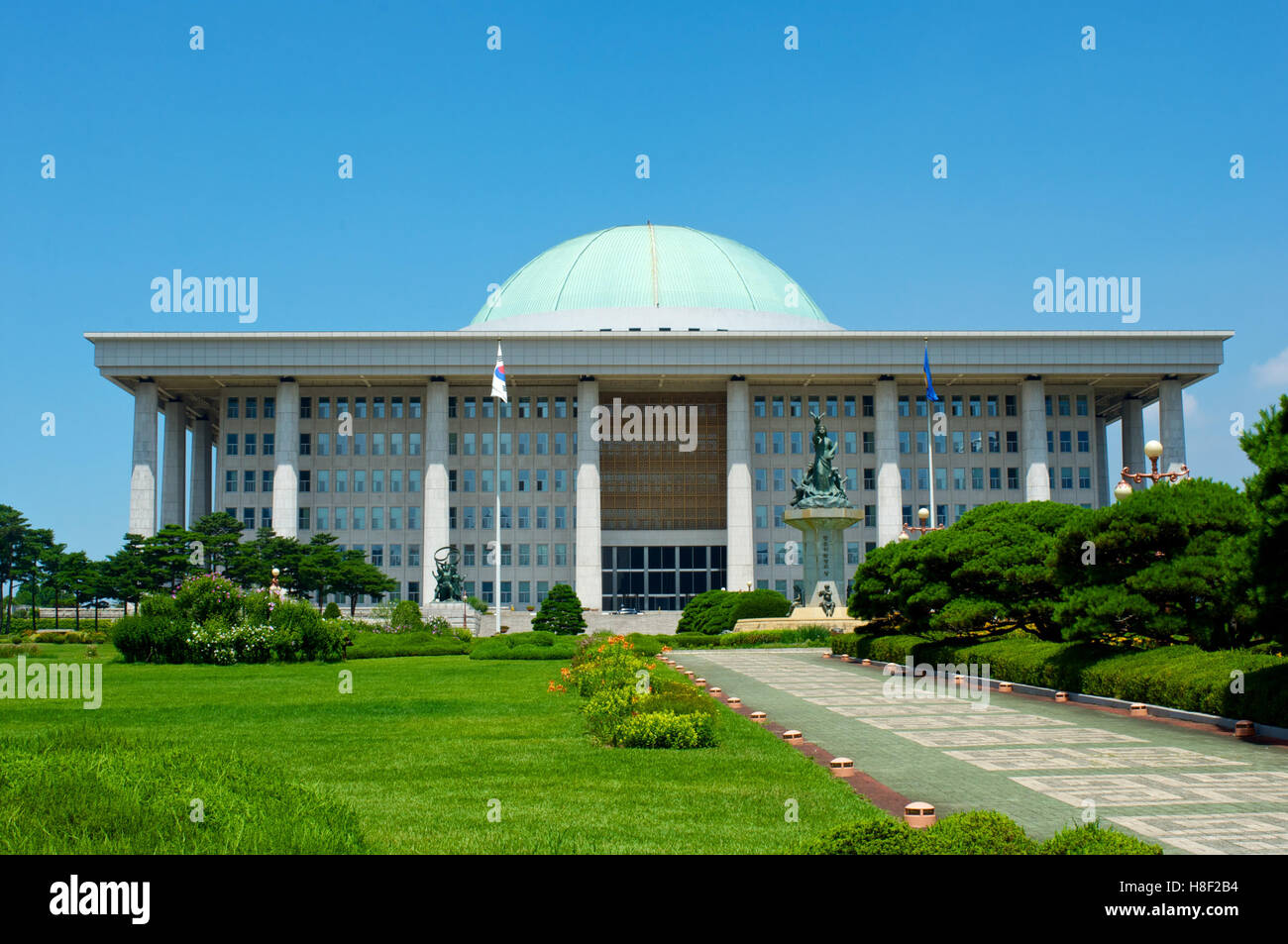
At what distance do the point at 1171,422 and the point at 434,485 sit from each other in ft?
196

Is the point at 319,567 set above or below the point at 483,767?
above

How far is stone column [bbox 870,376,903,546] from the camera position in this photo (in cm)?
8700

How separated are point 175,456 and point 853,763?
88.7 m

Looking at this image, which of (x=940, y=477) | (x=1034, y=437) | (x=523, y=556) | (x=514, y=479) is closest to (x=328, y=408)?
(x=514, y=479)

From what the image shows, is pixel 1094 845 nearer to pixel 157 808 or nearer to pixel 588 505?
pixel 157 808

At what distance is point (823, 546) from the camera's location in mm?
53000

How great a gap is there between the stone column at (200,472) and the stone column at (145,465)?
10802 millimetres

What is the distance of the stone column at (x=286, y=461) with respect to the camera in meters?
85.3

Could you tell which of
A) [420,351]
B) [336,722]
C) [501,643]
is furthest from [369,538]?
[336,722]

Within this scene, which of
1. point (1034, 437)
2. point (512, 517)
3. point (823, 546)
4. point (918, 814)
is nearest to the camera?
point (918, 814)

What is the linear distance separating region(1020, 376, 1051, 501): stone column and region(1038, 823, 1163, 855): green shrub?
86.9 m

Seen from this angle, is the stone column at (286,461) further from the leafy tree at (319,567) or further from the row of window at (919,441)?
the row of window at (919,441)

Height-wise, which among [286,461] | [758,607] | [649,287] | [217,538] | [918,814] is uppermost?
[649,287]
